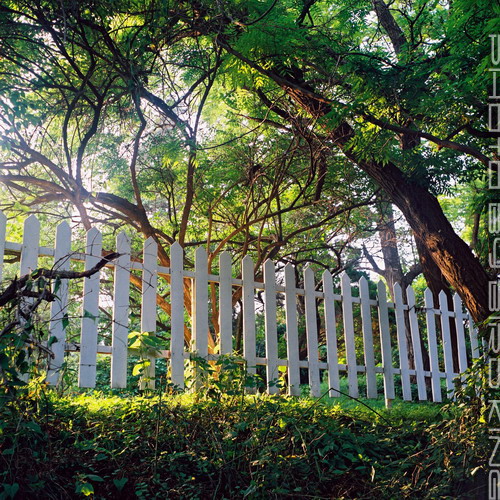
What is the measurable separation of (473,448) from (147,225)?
3920 millimetres

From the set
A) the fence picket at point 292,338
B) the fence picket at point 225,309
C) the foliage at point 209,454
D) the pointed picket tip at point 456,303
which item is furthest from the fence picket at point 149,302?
the pointed picket tip at point 456,303

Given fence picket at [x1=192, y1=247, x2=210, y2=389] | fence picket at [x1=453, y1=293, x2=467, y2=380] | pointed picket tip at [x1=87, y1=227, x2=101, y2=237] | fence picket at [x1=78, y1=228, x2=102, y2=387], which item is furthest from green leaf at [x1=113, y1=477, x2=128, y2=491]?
fence picket at [x1=453, y1=293, x2=467, y2=380]

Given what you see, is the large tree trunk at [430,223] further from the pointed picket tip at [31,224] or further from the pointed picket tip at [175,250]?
the pointed picket tip at [31,224]

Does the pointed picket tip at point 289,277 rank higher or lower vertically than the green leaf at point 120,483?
higher

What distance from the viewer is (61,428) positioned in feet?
9.69

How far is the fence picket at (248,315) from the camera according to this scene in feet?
16.7

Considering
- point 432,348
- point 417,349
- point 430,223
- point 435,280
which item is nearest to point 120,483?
point 430,223

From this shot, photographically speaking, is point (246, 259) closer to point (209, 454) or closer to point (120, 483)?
point (209, 454)

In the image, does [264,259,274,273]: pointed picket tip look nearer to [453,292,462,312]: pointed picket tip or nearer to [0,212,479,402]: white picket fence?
[0,212,479,402]: white picket fence

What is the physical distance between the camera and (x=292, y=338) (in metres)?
5.41

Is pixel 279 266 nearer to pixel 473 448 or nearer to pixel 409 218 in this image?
pixel 409 218

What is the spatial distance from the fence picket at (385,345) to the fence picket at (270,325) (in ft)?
4.45

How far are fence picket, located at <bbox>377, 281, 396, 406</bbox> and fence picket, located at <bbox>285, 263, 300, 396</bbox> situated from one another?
1145 mm

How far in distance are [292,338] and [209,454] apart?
8.16ft
